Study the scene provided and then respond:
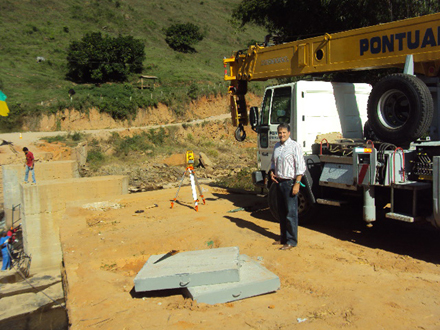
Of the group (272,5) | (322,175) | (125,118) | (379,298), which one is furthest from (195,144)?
(379,298)

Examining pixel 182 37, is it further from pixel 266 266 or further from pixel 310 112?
pixel 266 266

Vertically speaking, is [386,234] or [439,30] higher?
[439,30]

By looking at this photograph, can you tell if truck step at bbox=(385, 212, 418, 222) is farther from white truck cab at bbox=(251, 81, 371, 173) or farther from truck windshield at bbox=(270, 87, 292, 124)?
truck windshield at bbox=(270, 87, 292, 124)

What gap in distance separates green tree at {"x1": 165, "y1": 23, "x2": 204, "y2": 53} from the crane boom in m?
47.4

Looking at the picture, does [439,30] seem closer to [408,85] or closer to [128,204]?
[408,85]

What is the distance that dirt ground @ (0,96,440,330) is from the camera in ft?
13.4

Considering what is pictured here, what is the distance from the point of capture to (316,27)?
16.0 m

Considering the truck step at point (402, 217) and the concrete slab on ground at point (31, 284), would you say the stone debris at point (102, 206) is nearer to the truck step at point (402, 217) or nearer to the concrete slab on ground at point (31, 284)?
the concrete slab on ground at point (31, 284)

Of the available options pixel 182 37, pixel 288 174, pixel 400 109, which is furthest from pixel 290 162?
pixel 182 37

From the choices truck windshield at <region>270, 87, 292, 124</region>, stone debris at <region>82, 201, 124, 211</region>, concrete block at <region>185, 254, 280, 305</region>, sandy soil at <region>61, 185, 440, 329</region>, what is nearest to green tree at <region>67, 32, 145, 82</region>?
stone debris at <region>82, 201, 124, 211</region>

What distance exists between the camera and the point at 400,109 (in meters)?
6.50

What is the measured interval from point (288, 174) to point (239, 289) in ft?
7.31

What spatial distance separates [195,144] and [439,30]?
25.0m

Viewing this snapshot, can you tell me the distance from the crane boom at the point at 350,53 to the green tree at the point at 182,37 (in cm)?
4743
